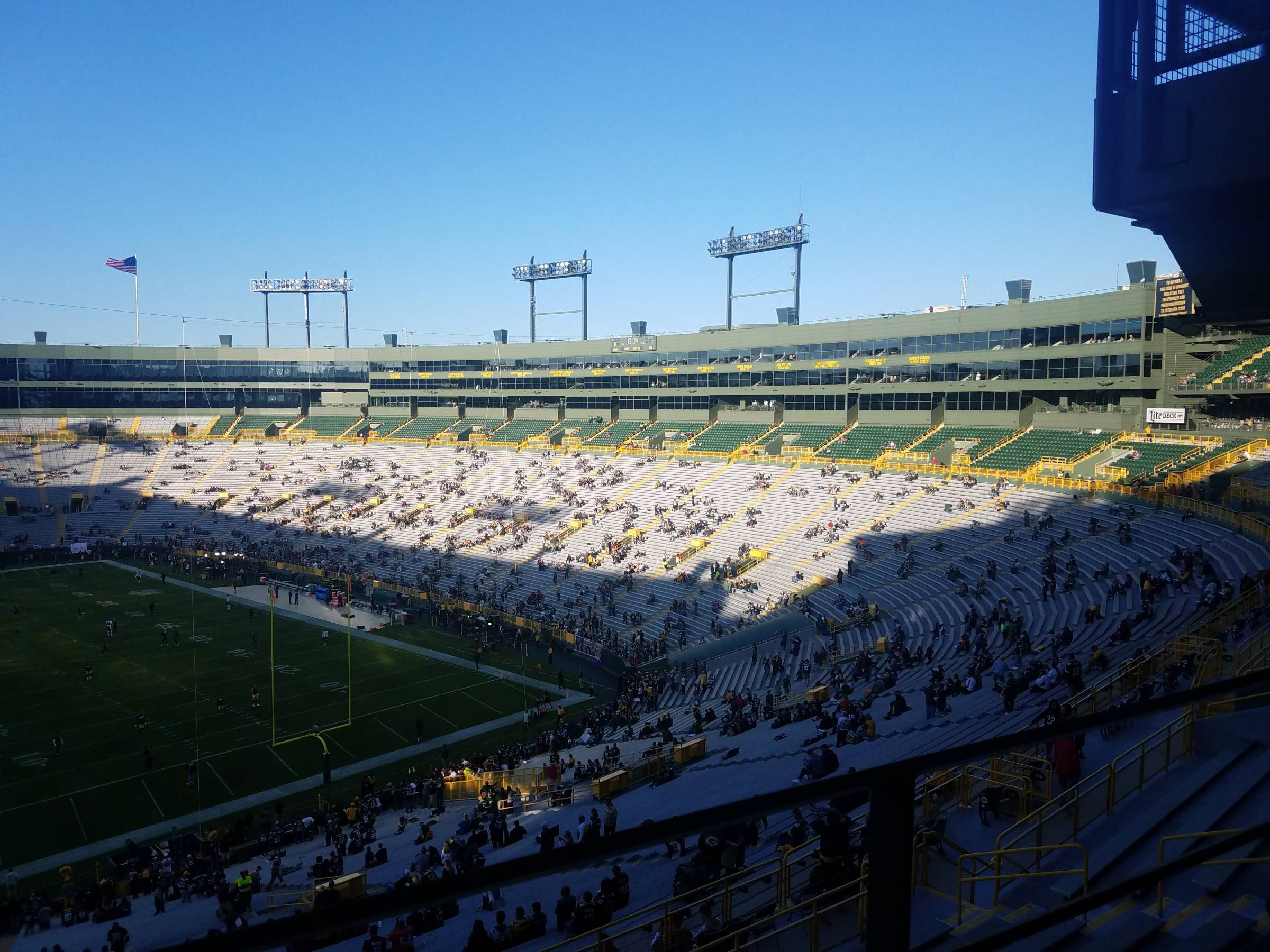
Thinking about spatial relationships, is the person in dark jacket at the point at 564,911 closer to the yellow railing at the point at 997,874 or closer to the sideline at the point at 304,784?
the yellow railing at the point at 997,874

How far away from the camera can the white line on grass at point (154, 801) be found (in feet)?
72.8

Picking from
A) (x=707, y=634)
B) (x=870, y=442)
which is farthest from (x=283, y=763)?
(x=870, y=442)

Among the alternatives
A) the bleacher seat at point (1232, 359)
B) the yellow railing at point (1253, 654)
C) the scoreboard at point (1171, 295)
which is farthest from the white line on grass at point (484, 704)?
the bleacher seat at point (1232, 359)

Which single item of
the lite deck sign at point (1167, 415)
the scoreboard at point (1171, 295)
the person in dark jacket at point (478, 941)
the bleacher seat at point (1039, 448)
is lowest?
the person in dark jacket at point (478, 941)

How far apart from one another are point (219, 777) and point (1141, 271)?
48.9 metres

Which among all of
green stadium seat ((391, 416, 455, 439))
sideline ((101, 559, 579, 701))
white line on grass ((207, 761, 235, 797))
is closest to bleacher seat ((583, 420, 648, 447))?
green stadium seat ((391, 416, 455, 439))

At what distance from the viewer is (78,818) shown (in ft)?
71.3

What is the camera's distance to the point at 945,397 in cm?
5359

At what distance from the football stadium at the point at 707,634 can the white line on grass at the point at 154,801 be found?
1.21 ft

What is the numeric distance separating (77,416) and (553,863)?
91454 millimetres

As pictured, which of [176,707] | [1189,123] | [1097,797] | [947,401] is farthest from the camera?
[947,401]

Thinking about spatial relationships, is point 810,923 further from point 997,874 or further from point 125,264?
point 125,264

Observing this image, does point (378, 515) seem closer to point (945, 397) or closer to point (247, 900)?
point (945, 397)

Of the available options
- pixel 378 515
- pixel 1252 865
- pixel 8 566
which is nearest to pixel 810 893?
pixel 1252 865
